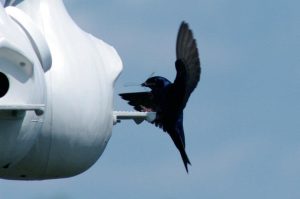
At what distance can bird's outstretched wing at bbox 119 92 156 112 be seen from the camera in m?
21.2

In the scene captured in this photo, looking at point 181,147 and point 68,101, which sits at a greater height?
point 68,101

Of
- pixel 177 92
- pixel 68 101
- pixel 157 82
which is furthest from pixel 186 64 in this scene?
pixel 68 101

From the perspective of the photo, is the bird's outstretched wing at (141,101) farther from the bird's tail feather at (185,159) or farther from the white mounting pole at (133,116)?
the white mounting pole at (133,116)

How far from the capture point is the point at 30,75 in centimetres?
1806

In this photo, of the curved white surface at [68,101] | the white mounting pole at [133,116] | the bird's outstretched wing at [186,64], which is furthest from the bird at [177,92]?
the curved white surface at [68,101]

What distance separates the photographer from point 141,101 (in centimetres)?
2128

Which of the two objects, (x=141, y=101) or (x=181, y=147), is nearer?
(x=181, y=147)

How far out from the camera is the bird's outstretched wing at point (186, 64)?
2084 cm

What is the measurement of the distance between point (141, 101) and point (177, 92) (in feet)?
1.21

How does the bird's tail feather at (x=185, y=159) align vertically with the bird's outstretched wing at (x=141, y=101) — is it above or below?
below

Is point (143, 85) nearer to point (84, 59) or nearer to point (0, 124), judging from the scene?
point (84, 59)

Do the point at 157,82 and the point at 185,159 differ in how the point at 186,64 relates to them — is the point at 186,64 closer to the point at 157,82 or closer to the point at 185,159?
the point at 157,82

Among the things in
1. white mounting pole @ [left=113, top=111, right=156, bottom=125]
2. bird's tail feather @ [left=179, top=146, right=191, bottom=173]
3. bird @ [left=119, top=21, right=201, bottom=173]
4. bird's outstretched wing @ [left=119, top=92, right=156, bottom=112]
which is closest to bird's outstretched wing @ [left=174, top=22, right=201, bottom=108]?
bird @ [left=119, top=21, right=201, bottom=173]

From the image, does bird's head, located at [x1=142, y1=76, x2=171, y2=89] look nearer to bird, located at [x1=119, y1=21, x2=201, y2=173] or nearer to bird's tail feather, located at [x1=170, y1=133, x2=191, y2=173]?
bird, located at [x1=119, y1=21, x2=201, y2=173]
